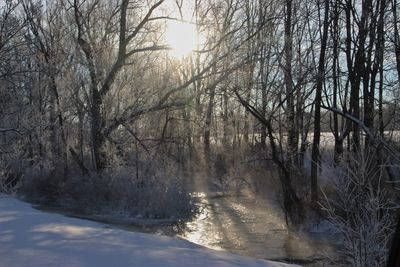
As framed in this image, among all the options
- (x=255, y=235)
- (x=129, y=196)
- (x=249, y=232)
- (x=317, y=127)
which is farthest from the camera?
(x=317, y=127)

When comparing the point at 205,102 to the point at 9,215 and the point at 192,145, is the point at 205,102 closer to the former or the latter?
the point at 192,145

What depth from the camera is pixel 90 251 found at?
7.96m

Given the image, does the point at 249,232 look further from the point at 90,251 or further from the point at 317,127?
the point at 90,251

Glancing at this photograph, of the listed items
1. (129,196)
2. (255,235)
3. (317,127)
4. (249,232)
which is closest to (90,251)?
(255,235)

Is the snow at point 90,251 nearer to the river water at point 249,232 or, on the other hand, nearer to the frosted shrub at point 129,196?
the river water at point 249,232

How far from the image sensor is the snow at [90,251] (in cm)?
720

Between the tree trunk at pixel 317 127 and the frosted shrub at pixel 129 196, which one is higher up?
the tree trunk at pixel 317 127

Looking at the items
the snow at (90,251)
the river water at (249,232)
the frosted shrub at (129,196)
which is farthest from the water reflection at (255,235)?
the snow at (90,251)

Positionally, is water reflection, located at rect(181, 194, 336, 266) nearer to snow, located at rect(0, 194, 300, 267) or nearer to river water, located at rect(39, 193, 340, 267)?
river water, located at rect(39, 193, 340, 267)

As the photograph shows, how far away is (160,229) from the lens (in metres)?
16.7

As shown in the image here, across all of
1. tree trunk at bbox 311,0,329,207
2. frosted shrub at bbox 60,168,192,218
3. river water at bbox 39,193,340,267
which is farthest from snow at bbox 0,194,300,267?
frosted shrub at bbox 60,168,192,218

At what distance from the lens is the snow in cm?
720

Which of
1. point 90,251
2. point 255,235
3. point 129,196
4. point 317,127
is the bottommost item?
point 255,235

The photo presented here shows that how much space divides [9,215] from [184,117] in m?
A: 14.3
